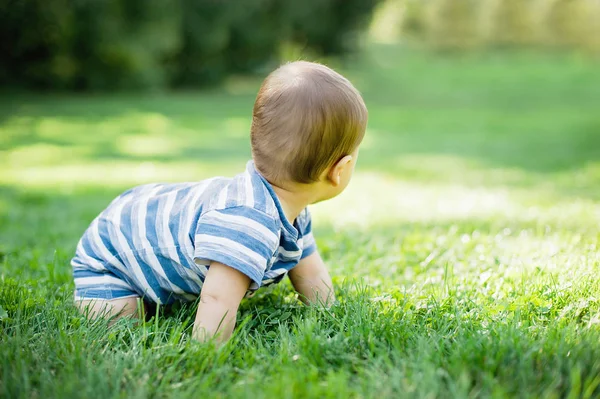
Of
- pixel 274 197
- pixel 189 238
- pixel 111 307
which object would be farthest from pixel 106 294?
pixel 274 197

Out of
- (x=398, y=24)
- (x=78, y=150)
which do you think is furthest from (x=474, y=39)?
(x=78, y=150)

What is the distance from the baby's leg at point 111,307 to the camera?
96.7 inches

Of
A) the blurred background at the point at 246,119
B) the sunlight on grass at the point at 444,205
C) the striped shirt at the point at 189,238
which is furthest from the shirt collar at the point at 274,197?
the sunlight on grass at the point at 444,205

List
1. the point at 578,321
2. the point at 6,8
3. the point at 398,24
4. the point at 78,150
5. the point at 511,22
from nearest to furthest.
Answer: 1. the point at 578,321
2. the point at 78,150
3. the point at 6,8
4. the point at 511,22
5. the point at 398,24

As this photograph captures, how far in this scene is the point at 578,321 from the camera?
2213mm

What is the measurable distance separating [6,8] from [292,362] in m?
17.1

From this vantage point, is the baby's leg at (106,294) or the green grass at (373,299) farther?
the baby's leg at (106,294)

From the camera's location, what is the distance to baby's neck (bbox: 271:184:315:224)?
8.05 feet

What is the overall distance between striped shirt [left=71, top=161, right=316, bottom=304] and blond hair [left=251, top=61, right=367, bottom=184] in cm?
14

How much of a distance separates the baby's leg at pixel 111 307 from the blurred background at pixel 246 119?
1240 millimetres

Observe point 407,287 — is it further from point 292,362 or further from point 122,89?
point 122,89

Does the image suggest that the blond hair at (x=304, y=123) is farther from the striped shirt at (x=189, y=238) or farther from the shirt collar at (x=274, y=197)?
the striped shirt at (x=189, y=238)

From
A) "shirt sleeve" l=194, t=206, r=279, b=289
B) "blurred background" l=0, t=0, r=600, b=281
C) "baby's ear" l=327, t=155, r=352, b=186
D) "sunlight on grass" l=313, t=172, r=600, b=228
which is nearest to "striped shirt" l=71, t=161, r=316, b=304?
"shirt sleeve" l=194, t=206, r=279, b=289

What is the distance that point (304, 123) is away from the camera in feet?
7.45
